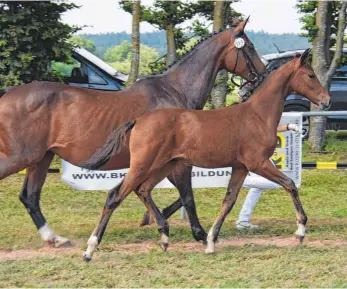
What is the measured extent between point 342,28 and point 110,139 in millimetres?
7894

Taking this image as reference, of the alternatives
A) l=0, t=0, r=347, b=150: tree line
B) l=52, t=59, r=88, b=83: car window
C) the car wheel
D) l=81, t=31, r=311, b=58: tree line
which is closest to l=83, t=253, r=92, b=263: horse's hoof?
l=0, t=0, r=347, b=150: tree line

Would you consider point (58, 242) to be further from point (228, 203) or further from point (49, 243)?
point (228, 203)

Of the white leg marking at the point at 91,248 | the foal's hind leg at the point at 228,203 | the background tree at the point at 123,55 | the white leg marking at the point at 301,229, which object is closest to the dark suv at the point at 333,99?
the background tree at the point at 123,55

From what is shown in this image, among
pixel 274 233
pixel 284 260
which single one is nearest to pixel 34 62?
pixel 274 233

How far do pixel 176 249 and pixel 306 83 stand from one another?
2.15 metres

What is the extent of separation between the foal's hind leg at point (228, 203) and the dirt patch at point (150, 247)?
0.23 m

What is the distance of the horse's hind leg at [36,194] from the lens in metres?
8.92

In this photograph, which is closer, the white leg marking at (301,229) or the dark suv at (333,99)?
the white leg marking at (301,229)

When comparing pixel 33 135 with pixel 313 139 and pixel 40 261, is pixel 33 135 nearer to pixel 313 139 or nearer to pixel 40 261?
pixel 40 261

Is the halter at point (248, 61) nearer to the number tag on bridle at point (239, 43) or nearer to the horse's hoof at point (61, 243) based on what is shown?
the number tag on bridle at point (239, 43)

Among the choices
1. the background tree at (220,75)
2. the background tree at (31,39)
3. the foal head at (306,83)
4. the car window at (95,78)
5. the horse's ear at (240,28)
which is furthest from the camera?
the car window at (95,78)

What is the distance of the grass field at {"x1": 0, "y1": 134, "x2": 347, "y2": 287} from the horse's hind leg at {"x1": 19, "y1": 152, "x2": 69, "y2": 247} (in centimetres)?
22

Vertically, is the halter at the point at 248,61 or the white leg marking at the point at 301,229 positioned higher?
the halter at the point at 248,61

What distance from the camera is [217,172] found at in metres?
10.5
